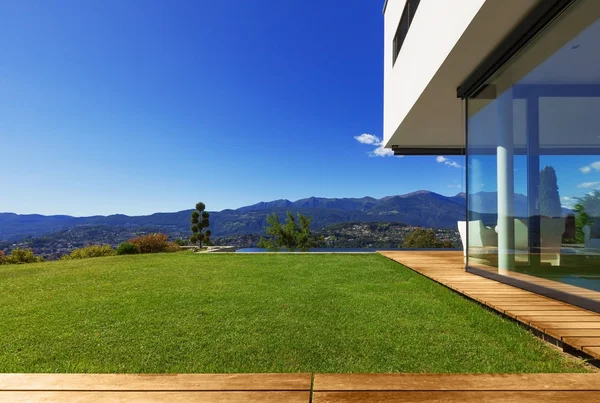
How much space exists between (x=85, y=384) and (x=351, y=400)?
116 cm

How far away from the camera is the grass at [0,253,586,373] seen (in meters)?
1.94

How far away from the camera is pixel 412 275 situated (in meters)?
4.78

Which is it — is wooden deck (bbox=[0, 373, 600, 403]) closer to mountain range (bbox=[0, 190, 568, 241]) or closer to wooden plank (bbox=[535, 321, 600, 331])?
wooden plank (bbox=[535, 321, 600, 331])

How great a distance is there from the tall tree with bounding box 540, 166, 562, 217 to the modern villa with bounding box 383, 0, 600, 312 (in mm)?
11

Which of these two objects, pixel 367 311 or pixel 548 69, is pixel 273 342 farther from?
pixel 548 69

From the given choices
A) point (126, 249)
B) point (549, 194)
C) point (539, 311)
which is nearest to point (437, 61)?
point (549, 194)

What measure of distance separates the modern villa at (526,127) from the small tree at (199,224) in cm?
1595

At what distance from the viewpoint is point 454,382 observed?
138 cm

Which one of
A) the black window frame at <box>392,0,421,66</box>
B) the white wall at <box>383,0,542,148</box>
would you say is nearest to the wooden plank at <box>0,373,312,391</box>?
the white wall at <box>383,0,542,148</box>

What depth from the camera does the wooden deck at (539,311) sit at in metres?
2.02

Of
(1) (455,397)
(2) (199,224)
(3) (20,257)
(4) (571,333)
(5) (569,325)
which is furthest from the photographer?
(2) (199,224)

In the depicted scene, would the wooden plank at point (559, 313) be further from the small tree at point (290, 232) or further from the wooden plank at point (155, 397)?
the small tree at point (290, 232)

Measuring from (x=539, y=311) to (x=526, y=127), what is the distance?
216 cm

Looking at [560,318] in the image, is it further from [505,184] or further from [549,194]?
[505,184]
